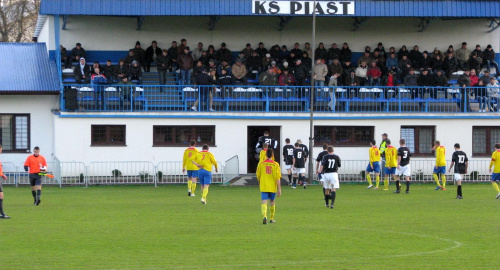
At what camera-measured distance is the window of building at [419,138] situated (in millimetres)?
36656

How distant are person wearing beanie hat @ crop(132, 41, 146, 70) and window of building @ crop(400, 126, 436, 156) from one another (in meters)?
12.0

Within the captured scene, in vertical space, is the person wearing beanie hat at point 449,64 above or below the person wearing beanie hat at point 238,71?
above

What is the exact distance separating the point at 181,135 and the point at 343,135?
7.09 m

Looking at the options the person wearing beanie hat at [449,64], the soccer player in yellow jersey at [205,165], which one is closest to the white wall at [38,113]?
the soccer player in yellow jersey at [205,165]

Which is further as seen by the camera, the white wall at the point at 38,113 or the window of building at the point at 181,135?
the white wall at the point at 38,113

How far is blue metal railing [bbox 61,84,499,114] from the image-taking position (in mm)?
34969

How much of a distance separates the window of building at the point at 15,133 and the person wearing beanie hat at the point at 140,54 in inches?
215

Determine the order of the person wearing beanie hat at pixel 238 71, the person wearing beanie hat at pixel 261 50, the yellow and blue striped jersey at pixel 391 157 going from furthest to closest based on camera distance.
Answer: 1. the person wearing beanie hat at pixel 261 50
2. the person wearing beanie hat at pixel 238 71
3. the yellow and blue striped jersey at pixel 391 157

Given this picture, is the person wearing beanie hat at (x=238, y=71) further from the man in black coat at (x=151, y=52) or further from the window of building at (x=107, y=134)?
the window of building at (x=107, y=134)

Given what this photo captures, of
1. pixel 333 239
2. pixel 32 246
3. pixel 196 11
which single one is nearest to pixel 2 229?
pixel 32 246

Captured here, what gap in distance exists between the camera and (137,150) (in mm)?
34969

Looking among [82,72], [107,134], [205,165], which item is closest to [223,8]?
[82,72]

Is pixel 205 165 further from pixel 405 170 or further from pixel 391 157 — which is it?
pixel 391 157

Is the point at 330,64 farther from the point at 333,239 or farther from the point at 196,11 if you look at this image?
the point at 333,239
